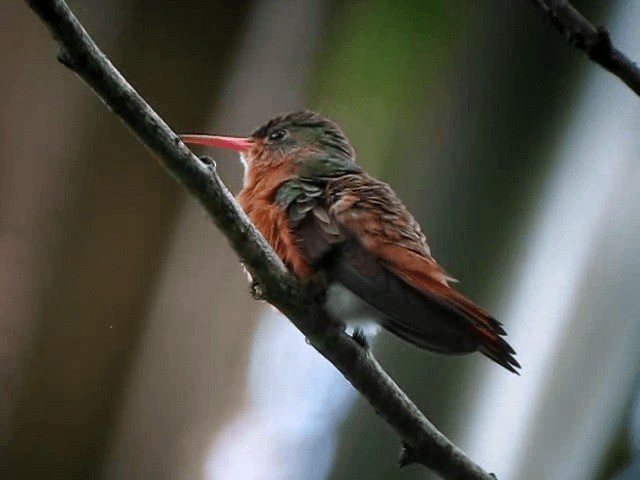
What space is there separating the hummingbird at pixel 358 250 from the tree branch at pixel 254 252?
4 centimetres

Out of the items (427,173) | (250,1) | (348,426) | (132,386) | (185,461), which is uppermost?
(250,1)

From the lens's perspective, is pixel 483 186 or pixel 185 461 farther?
pixel 185 461

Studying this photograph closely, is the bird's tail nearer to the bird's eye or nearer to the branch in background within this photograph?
the branch in background

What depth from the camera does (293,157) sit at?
159cm

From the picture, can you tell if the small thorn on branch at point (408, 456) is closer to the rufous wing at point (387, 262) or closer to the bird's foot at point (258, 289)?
the rufous wing at point (387, 262)

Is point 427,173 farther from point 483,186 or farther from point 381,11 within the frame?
point 381,11

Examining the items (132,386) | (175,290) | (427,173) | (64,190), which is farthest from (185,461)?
(427,173)

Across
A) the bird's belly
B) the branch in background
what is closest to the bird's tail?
the bird's belly

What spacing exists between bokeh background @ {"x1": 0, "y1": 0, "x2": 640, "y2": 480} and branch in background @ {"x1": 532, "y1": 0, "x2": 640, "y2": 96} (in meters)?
0.62

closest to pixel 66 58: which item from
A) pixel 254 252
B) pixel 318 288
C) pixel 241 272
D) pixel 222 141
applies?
pixel 254 252

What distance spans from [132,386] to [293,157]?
54 centimetres

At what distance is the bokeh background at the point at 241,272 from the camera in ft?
4.58

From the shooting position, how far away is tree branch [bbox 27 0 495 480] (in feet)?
2.74

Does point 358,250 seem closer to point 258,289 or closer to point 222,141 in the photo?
point 258,289
